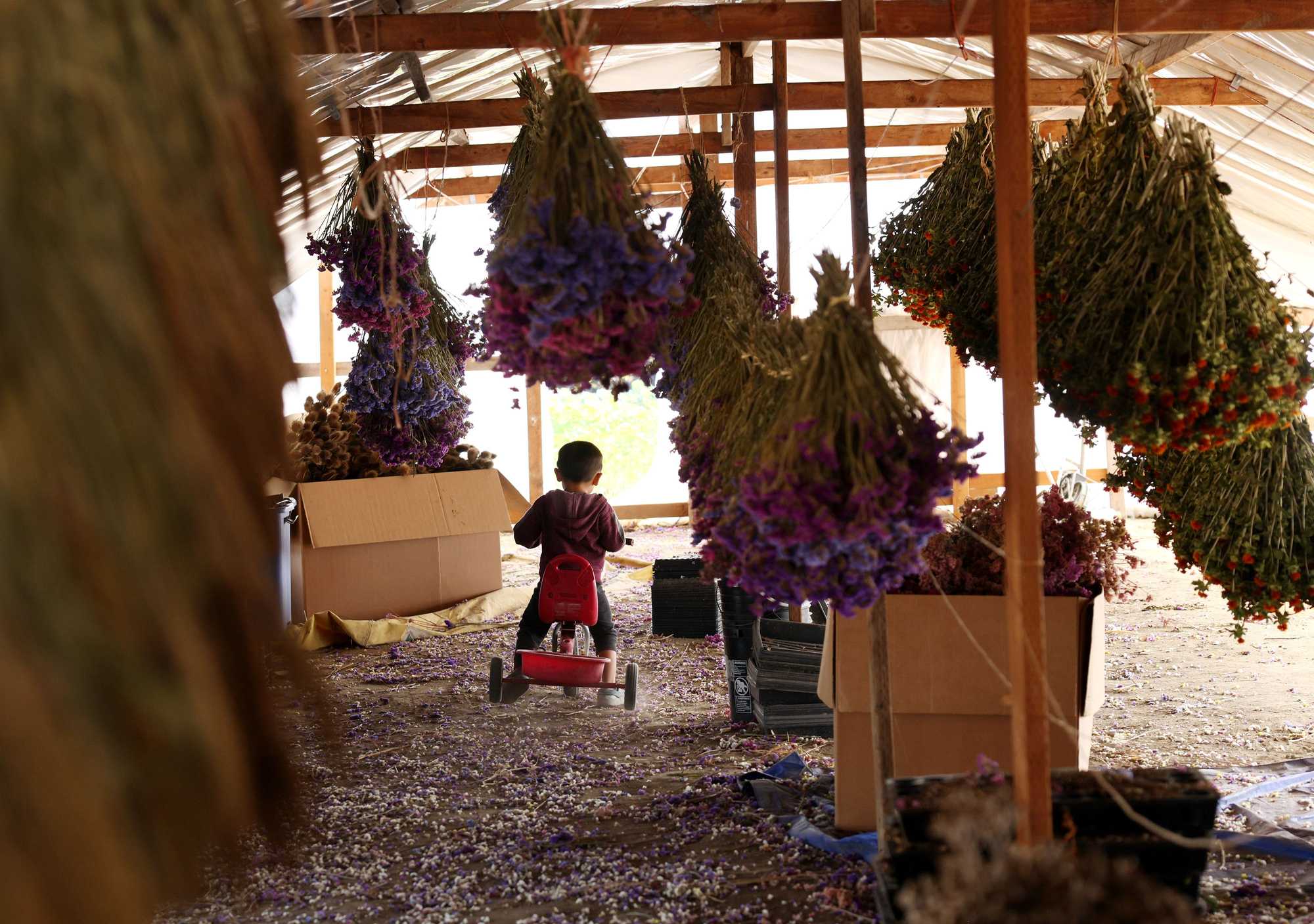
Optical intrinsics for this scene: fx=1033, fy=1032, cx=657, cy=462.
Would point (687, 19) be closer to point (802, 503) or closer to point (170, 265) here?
point (802, 503)

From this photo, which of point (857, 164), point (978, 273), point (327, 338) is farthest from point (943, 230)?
point (327, 338)

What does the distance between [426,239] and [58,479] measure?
3834mm

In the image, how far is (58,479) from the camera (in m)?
0.57

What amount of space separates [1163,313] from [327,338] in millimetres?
9801

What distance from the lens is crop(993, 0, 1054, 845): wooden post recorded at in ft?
5.47

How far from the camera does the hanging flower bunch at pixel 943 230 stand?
2.89 metres

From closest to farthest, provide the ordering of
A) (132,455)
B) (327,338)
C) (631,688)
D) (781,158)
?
(132,455) → (781,158) → (631,688) → (327,338)

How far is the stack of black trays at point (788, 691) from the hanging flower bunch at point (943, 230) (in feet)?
4.62

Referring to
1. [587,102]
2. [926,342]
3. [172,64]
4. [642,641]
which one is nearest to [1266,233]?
[926,342]

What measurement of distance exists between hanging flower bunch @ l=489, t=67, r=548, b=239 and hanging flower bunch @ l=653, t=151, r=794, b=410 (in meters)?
0.49

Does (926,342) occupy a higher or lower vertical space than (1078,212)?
higher

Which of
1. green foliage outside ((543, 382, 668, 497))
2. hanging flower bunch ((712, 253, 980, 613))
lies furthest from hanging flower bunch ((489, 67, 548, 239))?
green foliage outside ((543, 382, 668, 497))

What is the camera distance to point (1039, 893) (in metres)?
1.21

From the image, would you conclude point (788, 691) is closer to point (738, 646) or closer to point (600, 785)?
point (738, 646)
